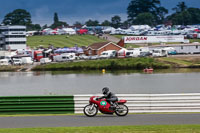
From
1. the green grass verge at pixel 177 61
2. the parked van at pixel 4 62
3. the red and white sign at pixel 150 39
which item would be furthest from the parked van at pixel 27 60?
the green grass verge at pixel 177 61

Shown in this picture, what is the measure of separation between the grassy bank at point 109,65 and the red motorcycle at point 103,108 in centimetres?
5938

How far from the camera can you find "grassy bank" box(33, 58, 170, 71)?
79.9 metres

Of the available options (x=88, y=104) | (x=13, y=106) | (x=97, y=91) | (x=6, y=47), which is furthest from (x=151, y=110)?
(x=6, y=47)

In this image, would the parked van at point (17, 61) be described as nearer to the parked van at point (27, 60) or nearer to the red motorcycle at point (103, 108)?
the parked van at point (27, 60)

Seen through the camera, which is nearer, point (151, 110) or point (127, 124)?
point (127, 124)

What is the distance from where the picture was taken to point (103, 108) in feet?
65.2

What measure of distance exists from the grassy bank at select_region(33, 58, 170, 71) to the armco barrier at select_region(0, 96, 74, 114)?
5818 centimetres

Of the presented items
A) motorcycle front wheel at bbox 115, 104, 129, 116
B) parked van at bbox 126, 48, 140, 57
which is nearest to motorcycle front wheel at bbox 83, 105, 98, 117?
motorcycle front wheel at bbox 115, 104, 129, 116

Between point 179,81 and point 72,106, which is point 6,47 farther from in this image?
point 72,106

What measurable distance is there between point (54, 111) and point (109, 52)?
7213 cm

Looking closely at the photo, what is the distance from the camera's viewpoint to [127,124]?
17656mm

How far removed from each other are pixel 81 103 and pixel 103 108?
1.90m

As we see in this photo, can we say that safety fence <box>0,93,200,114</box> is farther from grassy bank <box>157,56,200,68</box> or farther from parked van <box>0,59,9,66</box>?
parked van <box>0,59,9,66</box>

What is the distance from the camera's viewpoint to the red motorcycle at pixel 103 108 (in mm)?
19828
